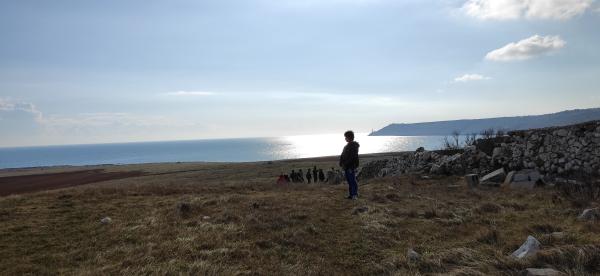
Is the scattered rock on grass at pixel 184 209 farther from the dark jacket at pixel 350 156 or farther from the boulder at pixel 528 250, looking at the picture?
the boulder at pixel 528 250

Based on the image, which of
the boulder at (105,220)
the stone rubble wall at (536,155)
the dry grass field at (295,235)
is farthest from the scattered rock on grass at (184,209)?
the stone rubble wall at (536,155)

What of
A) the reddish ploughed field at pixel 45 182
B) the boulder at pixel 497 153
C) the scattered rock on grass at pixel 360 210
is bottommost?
the reddish ploughed field at pixel 45 182

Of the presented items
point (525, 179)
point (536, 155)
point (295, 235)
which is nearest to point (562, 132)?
point (536, 155)

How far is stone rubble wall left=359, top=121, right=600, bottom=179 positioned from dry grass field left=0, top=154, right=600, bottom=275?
373 cm

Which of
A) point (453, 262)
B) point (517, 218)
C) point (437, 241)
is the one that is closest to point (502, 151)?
point (517, 218)

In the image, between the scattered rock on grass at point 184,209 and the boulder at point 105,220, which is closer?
the boulder at point 105,220

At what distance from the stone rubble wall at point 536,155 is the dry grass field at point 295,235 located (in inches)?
147

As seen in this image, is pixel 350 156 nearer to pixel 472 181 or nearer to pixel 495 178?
pixel 472 181

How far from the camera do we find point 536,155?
16500 mm

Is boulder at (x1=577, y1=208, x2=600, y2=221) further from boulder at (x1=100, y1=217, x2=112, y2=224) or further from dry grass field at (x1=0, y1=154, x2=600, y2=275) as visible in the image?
boulder at (x1=100, y1=217, x2=112, y2=224)

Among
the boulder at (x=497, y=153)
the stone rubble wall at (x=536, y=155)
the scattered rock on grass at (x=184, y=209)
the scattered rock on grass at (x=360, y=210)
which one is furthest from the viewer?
the boulder at (x=497, y=153)

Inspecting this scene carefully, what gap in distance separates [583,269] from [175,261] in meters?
5.79

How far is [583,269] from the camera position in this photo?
5027 millimetres

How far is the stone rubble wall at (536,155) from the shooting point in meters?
15.1
